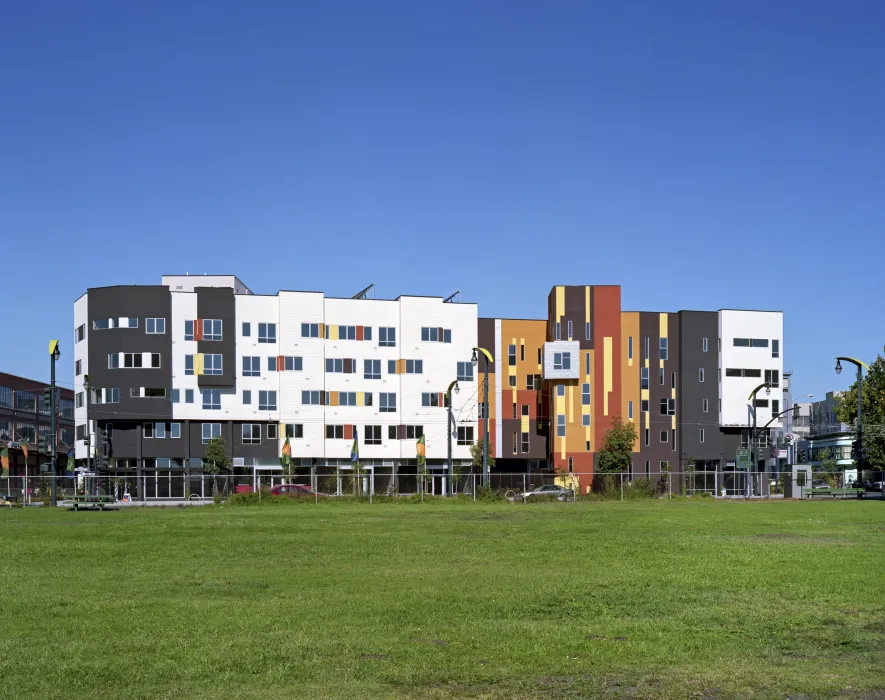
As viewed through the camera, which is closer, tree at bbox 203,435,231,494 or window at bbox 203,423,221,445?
tree at bbox 203,435,231,494

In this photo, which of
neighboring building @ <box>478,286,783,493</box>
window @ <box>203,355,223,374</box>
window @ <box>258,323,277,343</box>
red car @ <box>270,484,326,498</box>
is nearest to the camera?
red car @ <box>270,484,326,498</box>

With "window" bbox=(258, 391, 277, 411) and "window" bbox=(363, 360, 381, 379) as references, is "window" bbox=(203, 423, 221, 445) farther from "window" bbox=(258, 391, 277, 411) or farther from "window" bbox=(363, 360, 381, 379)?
"window" bbox=(363, 360, 381, 379)

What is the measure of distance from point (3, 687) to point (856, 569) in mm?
15461

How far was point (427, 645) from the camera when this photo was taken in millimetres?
11711

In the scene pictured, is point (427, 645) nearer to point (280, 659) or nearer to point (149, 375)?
point (280, 659)

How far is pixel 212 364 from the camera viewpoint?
105500mm

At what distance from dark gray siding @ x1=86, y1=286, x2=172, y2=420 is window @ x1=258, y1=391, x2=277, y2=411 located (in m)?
9.22

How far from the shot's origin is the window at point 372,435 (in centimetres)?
11069

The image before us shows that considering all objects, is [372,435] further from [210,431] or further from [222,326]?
[222,326]

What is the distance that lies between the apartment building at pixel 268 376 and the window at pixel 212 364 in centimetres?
14

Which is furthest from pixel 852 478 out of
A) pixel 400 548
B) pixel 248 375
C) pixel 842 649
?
pixel 842 649

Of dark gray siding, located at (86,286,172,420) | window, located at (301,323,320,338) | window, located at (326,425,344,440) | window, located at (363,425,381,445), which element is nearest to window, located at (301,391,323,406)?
window, located at (326,425,344,440)

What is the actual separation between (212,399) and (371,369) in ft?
56.0

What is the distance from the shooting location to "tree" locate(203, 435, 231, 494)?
101 meters
